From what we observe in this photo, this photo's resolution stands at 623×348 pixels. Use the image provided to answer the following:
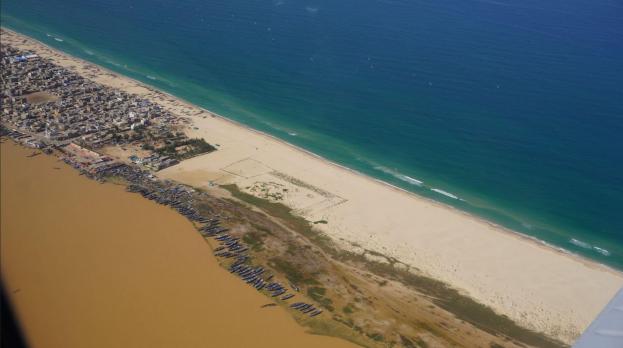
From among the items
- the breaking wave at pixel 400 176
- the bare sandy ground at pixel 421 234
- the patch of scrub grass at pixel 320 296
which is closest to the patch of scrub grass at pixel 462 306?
the bare sandy ground at pixel 421 234

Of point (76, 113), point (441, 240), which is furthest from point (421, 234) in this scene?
point (76, 113)

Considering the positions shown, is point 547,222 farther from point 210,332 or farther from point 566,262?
point 210,332

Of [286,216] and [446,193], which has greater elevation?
[446,193]

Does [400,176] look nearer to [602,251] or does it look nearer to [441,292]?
[441,292]

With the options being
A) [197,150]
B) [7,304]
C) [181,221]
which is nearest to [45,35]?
[197,150]

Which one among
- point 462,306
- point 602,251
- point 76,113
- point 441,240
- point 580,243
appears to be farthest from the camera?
point 76,113

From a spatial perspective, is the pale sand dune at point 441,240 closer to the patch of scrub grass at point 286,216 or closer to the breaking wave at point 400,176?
the patch of scrub grass at point 286,216
